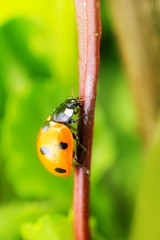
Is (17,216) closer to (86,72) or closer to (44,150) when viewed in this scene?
(44,150)

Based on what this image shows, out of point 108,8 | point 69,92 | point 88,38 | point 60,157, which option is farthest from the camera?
point 108,8

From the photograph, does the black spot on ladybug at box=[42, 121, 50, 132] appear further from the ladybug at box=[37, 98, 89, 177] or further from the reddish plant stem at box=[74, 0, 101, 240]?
the reddish plant stem at box=[74, 0, 101, 240]

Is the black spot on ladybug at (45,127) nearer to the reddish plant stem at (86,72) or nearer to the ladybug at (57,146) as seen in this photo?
the ladybug at (57,146)

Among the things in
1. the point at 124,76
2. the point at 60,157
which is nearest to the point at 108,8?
the point at 124,76

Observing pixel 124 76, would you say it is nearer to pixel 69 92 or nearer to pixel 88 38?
pixel 69 92

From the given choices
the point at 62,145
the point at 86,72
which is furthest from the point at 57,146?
the point at 86,72
